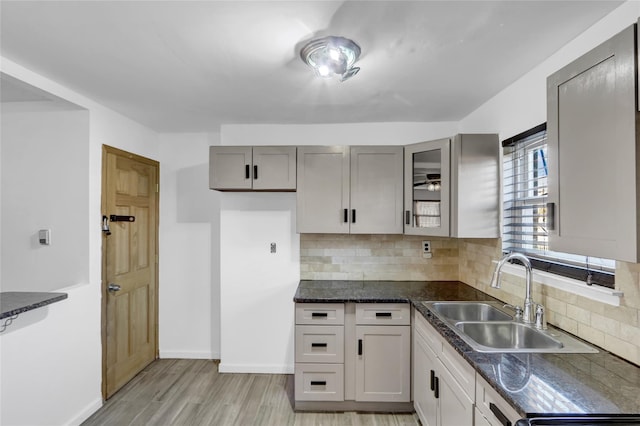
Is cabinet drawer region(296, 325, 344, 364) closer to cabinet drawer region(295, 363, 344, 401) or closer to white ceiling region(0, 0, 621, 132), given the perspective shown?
cabinet drawer region(295, 363, 344, 401)

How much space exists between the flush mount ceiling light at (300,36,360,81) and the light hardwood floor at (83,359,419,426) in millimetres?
2402

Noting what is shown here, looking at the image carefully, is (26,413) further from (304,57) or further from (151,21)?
(304,57)

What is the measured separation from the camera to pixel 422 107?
8.56 ft

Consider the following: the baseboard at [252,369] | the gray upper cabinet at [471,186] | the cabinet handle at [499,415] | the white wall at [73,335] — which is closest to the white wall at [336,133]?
the gray upper cabinet at [471,186]

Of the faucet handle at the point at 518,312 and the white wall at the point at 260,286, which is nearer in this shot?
the faucet handle at the point at 518,312

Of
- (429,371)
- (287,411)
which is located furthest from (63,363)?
(429,371)

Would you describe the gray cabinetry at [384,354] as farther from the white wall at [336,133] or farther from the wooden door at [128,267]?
the wooden door at [128,267]

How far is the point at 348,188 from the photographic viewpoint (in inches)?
109

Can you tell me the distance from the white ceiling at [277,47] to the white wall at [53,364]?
155 cm

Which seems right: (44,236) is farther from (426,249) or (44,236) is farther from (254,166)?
(426,249)

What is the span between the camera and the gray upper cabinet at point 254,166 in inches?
109

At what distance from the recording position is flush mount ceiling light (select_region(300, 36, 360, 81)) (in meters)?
1.57

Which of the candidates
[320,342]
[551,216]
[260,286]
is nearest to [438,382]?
[320,342]

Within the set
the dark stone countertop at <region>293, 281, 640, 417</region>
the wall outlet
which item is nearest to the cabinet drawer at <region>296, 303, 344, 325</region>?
the dark stone countertop at <region>293, 281, 640, 417</region>
